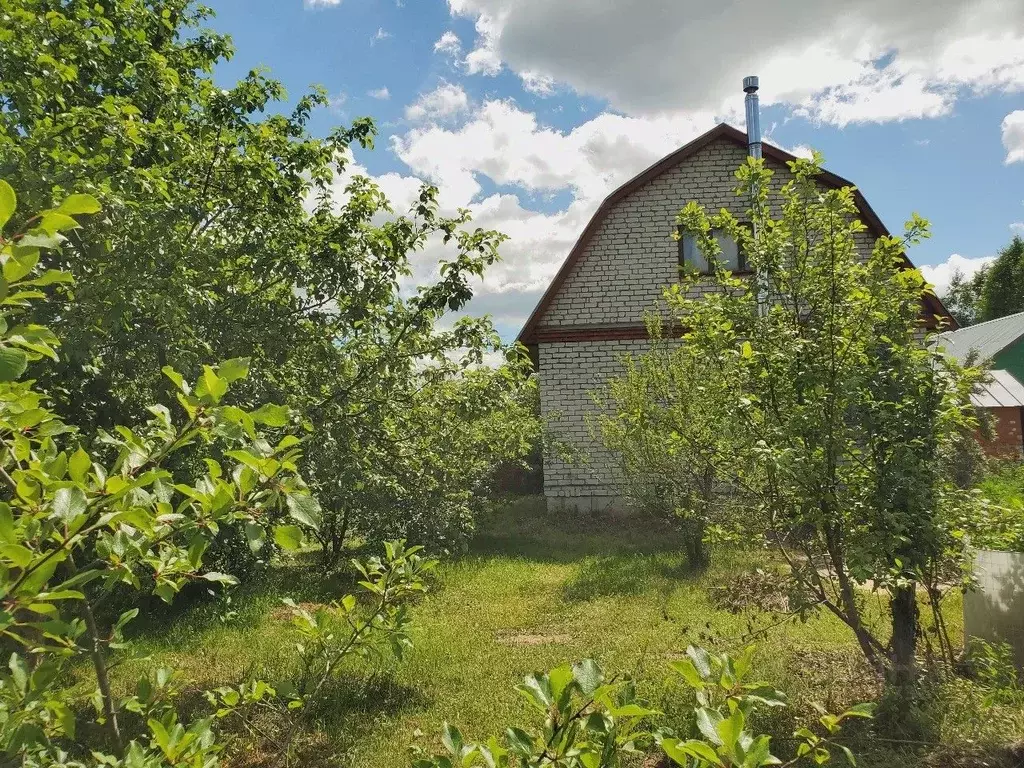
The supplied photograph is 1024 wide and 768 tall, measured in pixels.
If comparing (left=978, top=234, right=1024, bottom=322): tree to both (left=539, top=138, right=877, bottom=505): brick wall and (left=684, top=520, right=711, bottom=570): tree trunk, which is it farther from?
(left=684, top=520, right=711, bottom=570): tree trunk

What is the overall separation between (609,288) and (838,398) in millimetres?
9056

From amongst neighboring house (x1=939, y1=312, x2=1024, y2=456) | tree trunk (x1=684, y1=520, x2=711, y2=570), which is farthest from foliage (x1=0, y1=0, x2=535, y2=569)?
neighboring house (x1=939, y1=312, x2=1024, y2=456)

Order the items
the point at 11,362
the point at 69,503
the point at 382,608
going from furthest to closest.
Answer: the point at 382,608, the point at 69,503, the point at 11,362

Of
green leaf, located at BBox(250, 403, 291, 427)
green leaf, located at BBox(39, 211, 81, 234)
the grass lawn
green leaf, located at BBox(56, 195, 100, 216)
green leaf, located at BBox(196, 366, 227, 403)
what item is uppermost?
green leaf, located at BBox(56, 195, 100, 216)

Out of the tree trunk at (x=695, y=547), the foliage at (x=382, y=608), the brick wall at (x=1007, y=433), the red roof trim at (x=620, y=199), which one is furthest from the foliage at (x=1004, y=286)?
the foliage at (x=382, y=608)

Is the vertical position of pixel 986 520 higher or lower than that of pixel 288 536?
lower

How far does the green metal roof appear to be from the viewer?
2563 centimetres

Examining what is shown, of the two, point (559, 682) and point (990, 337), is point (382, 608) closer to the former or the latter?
point (559, 682)

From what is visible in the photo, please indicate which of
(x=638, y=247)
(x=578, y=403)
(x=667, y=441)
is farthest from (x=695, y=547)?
(x=638, y=247)

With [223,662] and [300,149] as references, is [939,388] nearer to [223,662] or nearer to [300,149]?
[300,149]

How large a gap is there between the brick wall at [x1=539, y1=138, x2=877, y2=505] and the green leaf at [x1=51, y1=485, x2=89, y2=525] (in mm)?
11674

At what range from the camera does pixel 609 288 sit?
1265cm

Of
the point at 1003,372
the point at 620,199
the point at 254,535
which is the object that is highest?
the point at 620,199

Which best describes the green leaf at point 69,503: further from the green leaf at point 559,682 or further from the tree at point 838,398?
the tree at point 838,398
